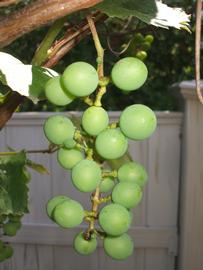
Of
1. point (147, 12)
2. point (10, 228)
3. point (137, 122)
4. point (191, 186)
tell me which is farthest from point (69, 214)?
point (191, 186)

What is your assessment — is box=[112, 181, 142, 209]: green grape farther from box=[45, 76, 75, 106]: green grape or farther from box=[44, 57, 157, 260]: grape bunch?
box=[45, 76, 75, 106]: green grape

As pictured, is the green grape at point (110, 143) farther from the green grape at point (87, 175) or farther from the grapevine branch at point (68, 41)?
the grapevine branch at point (68, 41)

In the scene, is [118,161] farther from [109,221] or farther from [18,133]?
[18,133]

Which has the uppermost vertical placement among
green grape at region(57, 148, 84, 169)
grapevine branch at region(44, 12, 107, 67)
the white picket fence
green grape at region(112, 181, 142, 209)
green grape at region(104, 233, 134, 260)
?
grapevine branch at region(44, 12, 107, 67)

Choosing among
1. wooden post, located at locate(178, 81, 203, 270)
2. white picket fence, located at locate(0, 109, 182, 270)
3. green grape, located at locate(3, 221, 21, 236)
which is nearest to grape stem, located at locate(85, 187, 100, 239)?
green grape, located at locate(3, 221, 21, 236)

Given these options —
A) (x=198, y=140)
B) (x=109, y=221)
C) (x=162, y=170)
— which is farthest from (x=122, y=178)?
(x=162, y=170)

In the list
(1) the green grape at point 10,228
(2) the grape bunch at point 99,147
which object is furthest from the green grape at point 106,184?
(1) the green grape at point 10,228
